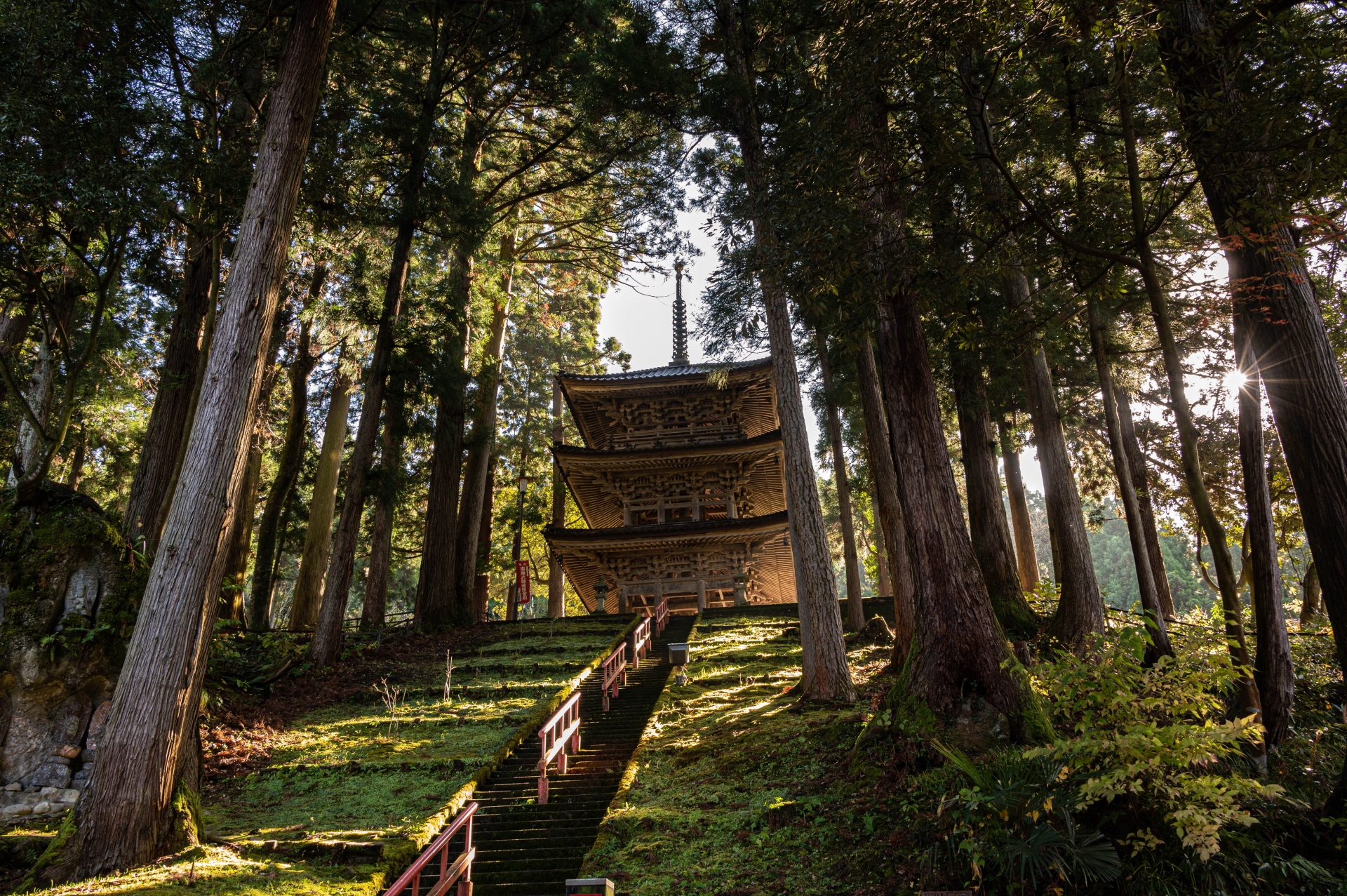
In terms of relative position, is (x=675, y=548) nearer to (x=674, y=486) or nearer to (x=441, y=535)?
(x=674, y=486)

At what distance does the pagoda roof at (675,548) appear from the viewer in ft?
54.7

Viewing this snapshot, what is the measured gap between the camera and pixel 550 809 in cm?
609

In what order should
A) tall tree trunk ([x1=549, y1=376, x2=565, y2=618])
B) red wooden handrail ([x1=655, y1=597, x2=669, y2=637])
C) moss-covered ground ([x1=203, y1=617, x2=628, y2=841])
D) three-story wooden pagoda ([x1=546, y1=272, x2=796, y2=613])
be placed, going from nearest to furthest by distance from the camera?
1. moss-covered ground ([x1=203, y1=617, x2=628, y2=841])
2. red wooden handrail ([x1=655, y1=597, x2=669, y2=637])
3. three-story wooden pagoda ([x1=546, y1=272, x2=796, y2=613])
4. tall tree trunk ([x1=549, y1=376, x2=565, y2=618])

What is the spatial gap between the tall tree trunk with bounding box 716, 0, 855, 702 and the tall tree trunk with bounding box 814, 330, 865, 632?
14.0 ft

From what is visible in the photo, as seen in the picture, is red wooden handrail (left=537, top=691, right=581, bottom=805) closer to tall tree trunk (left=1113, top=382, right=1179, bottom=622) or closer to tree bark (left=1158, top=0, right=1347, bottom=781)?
tree bark (left=1158, top=0, right=1347, bottom=781)

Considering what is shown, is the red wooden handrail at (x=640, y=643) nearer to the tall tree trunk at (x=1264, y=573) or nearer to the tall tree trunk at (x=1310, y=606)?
the tall tree trunk at (x=1264, y=573)

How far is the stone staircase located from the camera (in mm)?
4973

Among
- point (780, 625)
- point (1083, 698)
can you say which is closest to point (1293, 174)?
point (1083, 698)

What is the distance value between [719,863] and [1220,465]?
12.6 metres

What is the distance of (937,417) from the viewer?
5977 millimetres

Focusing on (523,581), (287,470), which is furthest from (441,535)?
(287,470)

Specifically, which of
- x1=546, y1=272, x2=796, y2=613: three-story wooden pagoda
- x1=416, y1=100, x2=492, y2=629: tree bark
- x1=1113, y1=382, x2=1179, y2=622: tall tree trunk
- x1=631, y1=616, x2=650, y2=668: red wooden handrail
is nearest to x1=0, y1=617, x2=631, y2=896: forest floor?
x1=631, y1=616, x2=650, y2=668: red wooden handrail

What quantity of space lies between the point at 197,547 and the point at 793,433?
6.09 metres

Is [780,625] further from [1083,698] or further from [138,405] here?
[138,405]
